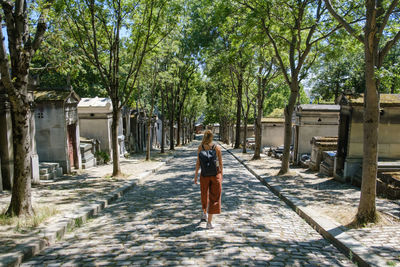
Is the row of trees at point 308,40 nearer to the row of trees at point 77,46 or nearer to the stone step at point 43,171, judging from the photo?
the row of trees at point 77,46

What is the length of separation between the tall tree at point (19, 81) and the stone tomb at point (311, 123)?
13.3 m

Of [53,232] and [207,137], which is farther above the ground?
[207,137]

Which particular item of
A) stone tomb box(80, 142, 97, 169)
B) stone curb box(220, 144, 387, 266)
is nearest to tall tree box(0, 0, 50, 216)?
stone curb box(220, 144, 387, 266)

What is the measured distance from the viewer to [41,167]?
10.5m

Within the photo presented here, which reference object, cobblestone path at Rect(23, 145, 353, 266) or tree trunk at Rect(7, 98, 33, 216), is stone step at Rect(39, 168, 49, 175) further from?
tree trunk at Rect(7, 98, 33, 216)

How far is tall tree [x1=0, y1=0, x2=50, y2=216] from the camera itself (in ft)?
16.8

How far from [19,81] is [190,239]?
13.6 feet

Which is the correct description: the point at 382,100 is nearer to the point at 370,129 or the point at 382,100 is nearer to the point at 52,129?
the point at 370,129

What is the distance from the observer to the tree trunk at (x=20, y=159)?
17.4ft

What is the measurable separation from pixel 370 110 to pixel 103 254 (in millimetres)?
5070

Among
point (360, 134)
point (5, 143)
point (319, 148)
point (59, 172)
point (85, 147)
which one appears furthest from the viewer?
point (85, 147)

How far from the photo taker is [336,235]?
4828mm

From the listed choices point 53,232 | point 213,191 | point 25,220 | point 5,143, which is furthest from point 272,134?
point 53,232

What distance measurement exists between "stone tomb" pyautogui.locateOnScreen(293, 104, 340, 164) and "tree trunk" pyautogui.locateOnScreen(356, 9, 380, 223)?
1064 centimetres
